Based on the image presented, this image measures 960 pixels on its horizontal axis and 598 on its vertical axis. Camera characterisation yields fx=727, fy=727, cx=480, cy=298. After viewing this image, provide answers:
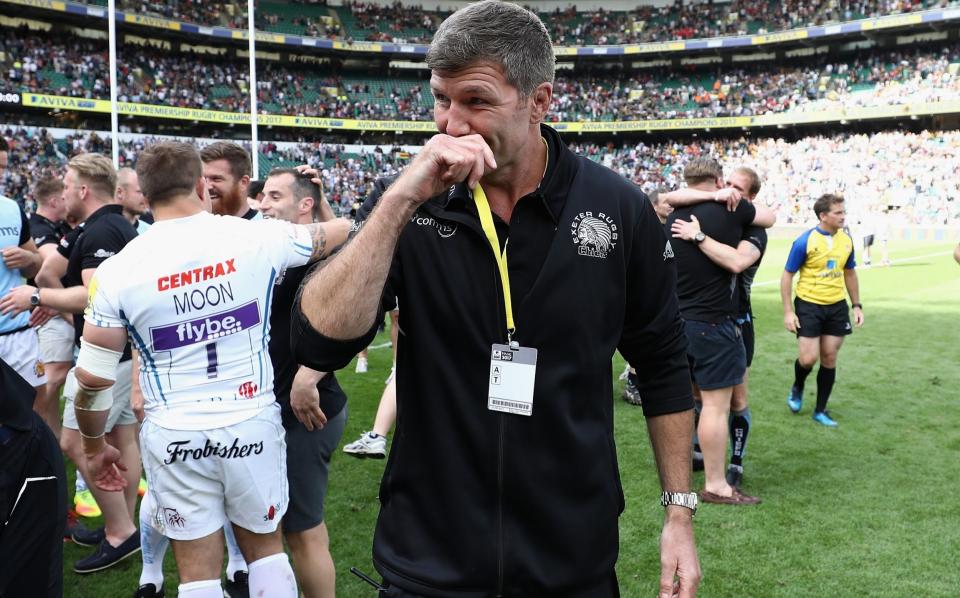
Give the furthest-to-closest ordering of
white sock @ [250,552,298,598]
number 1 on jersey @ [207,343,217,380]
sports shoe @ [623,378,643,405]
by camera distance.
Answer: sports shoe @ [623,378,643,405] → white sock @ [250,552,298,598] → number 1 on jersey @ [207,343,217,380]

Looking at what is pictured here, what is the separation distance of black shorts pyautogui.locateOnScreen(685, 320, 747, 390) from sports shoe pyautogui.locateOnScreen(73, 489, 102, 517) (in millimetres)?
4374

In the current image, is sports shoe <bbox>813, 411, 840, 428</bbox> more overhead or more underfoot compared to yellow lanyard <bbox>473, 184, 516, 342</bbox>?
more underfoot

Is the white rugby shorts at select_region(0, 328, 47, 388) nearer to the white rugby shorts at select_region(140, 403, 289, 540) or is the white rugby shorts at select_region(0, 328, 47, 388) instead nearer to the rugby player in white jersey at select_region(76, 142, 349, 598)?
the rugby player in white jersey at select_region(76, 142, 349, 598)

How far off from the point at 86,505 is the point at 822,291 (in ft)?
22.1

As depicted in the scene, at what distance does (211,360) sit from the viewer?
2852mm

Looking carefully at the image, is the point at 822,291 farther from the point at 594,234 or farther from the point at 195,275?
the point at 195,275

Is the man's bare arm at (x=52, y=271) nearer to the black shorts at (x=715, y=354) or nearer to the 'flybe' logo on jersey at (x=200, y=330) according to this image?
the 'flybe' logo on jersey at (x=200, y=330)

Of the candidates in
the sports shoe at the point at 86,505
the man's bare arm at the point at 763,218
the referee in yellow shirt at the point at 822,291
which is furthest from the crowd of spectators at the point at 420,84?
the man's bare arm at the point at 763,218

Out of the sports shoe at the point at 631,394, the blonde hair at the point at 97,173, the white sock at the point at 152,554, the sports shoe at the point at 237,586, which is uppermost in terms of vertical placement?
the blonde hair at the point at 97,173

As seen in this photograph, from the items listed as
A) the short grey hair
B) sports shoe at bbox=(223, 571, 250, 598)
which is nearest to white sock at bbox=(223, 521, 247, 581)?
sports shoe at bbox=(223, 571, 250, 598)

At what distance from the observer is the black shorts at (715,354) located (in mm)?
5188

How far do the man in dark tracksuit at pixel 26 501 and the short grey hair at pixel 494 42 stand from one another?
6.26 feet

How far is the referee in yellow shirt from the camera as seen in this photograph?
23.8 ft

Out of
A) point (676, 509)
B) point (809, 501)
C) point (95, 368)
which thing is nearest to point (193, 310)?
point (95, 368)
